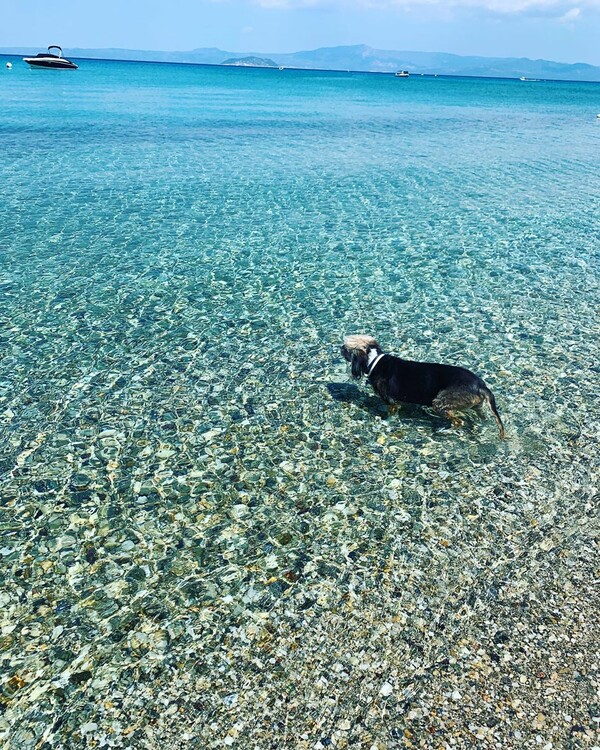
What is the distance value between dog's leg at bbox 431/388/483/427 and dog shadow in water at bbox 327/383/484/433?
32cm

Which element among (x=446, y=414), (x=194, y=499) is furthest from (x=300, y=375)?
(x=194, y=499)

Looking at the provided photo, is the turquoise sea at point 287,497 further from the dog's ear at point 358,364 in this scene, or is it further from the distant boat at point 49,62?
the distant boat at point 49,62

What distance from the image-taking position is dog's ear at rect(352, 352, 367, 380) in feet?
27.9

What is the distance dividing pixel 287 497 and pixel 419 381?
2313mm

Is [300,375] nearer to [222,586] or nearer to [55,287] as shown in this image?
[222,586]

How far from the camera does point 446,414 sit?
8.18 metres

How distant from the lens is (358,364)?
859 centimetres

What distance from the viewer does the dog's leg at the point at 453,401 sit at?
7902mm

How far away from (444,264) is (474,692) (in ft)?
40.3

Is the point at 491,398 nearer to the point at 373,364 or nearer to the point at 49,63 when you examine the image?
the point at 373,364

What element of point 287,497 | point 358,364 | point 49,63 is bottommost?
point 287,497

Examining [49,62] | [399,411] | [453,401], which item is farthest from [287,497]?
[49,62]

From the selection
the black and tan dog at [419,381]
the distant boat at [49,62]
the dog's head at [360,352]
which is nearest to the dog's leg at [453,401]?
→ the black and tan dog at [419,381]

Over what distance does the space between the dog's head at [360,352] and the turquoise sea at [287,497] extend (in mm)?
670
